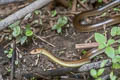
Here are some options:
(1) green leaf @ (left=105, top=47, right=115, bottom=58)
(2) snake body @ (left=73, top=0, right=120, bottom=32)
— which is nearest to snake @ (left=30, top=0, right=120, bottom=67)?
(2) snake body @ (left=73, top=0, right=120, bottom=32)

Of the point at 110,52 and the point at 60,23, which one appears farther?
the point at 60,23

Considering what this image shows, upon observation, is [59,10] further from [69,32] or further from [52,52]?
[52,52]

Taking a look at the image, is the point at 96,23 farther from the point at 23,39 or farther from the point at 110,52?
the point at 110,52

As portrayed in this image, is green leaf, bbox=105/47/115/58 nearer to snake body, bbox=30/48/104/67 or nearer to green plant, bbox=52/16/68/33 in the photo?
snake body, bbox=30/48/104/67

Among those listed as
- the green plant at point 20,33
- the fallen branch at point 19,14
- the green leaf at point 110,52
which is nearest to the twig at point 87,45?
the green plant at point 20,33

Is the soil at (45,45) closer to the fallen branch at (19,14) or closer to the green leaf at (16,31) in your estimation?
the green leaf at (16,31)

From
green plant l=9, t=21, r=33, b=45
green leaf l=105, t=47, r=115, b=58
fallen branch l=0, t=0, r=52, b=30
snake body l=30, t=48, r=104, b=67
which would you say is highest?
fallen branch l=0, t=0, r=52, b=30

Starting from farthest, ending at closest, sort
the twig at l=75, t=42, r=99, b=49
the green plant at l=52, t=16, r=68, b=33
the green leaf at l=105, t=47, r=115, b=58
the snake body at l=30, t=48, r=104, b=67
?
the green plant at l=52, t=16, r=68, b=33 → the twig at l=75, t=42, r=99, b=49 → the snake body at l=30, t=48, r=104, b=67 → the green leaf at l=105, t=47, r=115, b=58

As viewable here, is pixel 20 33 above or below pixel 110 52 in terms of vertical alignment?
above

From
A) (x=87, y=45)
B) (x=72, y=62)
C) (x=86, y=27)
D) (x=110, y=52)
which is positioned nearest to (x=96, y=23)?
(x=86, y=27)
